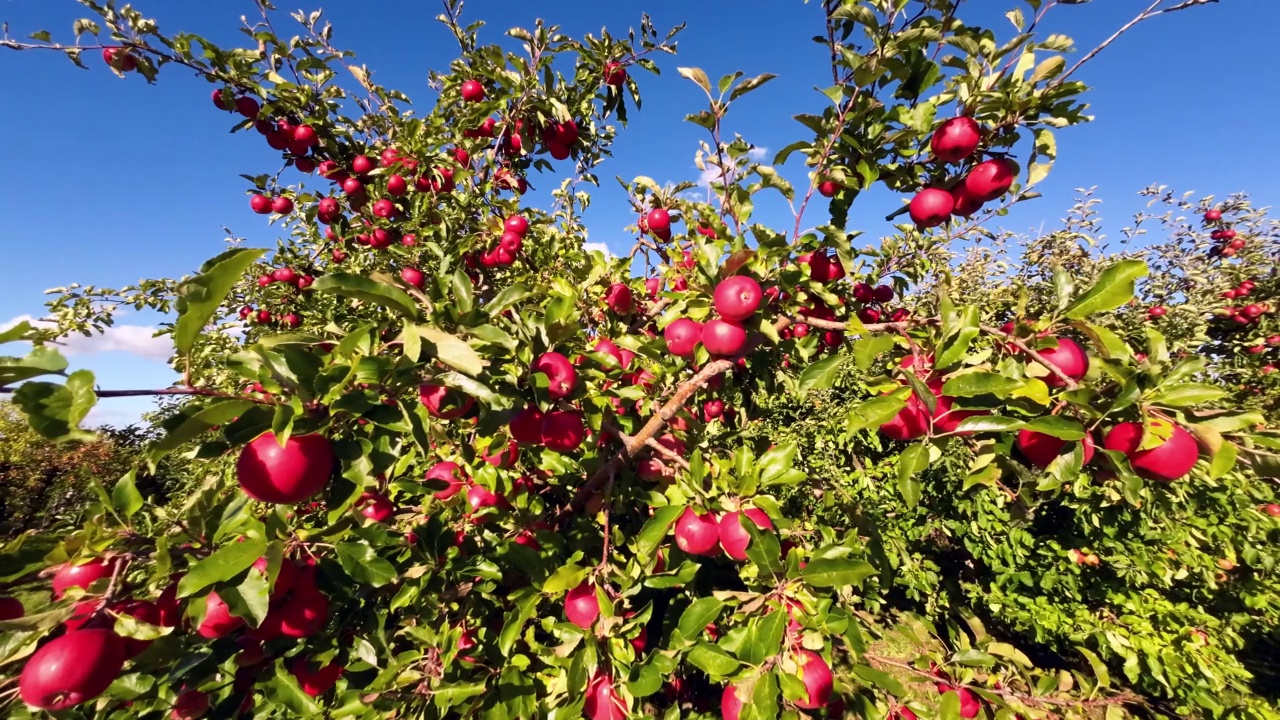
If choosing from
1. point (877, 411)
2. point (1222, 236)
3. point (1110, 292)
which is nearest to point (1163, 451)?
point (1110, 292)

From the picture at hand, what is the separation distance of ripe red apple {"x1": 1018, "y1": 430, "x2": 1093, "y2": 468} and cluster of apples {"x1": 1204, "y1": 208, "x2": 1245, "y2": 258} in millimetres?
11220

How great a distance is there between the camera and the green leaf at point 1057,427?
1.30 metres

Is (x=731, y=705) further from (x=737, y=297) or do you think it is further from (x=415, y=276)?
(x=415, y=276)

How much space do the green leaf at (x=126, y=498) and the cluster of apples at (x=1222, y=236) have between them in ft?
44.6

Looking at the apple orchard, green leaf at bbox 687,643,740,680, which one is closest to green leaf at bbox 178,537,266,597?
the apple orchard

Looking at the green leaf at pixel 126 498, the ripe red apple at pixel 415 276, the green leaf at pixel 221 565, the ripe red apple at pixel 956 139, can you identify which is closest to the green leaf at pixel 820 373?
the ripe red apple at pixel 956 139

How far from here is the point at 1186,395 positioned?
4.42 feet

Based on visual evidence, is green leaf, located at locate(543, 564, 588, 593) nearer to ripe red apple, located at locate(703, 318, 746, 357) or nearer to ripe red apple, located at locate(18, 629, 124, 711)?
ripe red apple, located at locate(703, 318, 746, 357)

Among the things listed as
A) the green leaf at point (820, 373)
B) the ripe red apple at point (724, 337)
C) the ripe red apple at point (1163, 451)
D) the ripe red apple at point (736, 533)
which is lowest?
the ripe red apple at point (736, 533)

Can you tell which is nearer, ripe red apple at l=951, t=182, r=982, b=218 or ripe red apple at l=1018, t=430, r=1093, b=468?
ripe red apple at l=1018, t=430, r=1093, b=468

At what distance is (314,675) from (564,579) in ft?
3.85

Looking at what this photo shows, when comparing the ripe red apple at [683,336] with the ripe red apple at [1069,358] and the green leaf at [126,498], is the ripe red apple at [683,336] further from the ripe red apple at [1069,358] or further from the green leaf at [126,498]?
the green leaf at [126,498]

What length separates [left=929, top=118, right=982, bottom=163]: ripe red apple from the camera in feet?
5.75

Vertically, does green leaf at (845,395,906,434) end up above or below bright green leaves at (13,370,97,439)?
below
